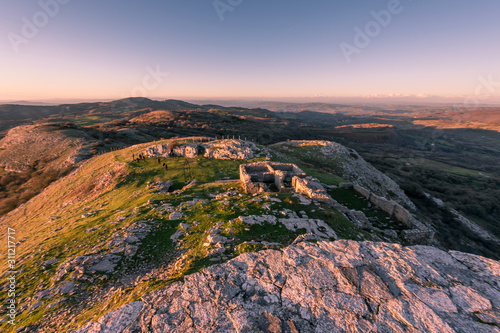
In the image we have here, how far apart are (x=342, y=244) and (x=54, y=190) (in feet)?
133

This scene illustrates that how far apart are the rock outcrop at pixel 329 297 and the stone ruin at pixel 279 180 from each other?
354 inches

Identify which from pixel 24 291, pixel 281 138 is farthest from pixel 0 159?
pixel 281 138

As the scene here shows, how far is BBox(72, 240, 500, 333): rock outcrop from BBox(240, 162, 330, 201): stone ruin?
8984 mm

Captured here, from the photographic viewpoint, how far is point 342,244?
7988 millimetres

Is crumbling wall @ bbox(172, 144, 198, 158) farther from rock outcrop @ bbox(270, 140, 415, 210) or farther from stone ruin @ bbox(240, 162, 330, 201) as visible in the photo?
rock outcrop @ bbox(270, 140, 415, 210)

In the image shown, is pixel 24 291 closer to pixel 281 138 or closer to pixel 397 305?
pixel 397 305

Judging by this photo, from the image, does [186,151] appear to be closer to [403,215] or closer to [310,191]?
[310,191]

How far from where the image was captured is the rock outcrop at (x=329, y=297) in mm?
5000

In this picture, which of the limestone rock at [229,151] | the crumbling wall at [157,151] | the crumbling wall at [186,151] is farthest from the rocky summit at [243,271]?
the crumbling wall at [157,151]

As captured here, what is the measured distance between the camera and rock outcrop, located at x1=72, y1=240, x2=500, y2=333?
500cm

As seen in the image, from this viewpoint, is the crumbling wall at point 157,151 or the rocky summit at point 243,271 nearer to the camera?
the rocky summit at point 243,271

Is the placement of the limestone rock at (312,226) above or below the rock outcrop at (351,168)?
above

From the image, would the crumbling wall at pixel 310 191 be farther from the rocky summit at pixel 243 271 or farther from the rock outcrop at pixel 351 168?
the rock outcrop at pixel 351 168

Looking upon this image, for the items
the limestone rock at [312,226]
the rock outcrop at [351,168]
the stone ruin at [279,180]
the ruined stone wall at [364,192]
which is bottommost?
the rock outcrop at [351,168]
